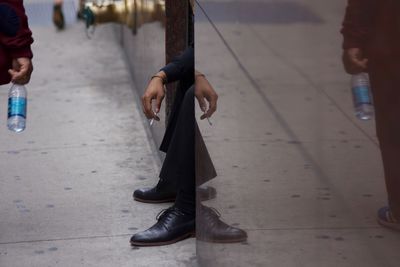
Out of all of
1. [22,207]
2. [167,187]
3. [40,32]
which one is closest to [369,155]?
[167,187]

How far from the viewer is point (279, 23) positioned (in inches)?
118

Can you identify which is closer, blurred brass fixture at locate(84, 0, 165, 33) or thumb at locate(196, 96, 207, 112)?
thumb at locate(196, 96, 207, 112)

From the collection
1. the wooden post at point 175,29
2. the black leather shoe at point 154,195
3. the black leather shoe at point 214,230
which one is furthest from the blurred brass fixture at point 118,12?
the black leather shoe at point 214,230

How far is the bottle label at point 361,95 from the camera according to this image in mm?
2496

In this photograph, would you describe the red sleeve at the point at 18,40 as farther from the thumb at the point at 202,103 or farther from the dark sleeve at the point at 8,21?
the thumb at the point at 202,103

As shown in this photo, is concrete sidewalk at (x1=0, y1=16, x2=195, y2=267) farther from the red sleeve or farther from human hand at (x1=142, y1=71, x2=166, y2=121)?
the red sleeve

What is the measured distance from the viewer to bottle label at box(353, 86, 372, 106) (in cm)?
250

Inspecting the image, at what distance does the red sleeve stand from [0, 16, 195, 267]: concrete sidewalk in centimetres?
97

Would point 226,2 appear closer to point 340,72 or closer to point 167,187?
point 340,72

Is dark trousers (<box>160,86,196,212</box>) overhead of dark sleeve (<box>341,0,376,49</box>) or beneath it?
beneath

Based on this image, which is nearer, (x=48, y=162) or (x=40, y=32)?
(x=48, y=162)

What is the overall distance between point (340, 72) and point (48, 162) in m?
4.13

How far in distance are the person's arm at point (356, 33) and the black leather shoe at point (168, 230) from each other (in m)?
2.45

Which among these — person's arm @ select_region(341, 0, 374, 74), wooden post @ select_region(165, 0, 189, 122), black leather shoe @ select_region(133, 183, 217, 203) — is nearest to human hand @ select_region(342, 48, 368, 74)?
person's arm @ select_region(341, 0, 374, 74)
